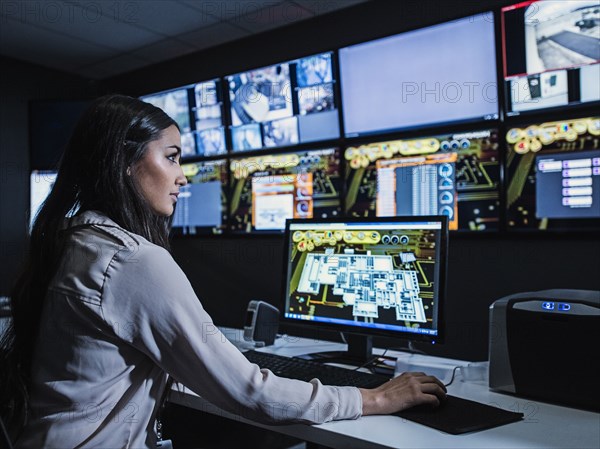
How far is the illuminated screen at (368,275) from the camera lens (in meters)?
1.56

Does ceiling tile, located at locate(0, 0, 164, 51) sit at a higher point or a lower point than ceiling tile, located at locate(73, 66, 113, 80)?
higher

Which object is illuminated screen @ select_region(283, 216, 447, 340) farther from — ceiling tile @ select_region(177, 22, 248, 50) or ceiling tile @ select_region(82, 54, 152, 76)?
ceiling tile @ select_region(82, 54, 152, 76)

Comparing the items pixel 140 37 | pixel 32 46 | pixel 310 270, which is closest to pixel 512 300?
pixel 310 270

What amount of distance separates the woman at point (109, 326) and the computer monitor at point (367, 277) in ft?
1.74

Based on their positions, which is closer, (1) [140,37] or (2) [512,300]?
(2) [512,300]

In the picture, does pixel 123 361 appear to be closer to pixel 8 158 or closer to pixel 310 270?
pixel 310 270

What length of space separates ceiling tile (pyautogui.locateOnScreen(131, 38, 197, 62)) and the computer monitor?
217cm

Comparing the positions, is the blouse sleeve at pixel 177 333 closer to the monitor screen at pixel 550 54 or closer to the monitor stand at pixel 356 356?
the monitor stand at pixel 356 356

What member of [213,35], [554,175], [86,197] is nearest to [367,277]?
[86,197]

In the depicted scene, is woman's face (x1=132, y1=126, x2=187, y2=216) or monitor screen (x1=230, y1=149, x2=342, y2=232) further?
monitor screen (x1=230, y1=149, x2=342, y2=232)

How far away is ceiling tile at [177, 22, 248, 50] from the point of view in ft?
10.8

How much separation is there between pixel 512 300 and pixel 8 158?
3549 mm

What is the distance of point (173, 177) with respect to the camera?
3.83 ft

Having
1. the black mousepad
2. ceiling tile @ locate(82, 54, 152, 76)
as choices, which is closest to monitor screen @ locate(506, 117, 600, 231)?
the black mousepad
